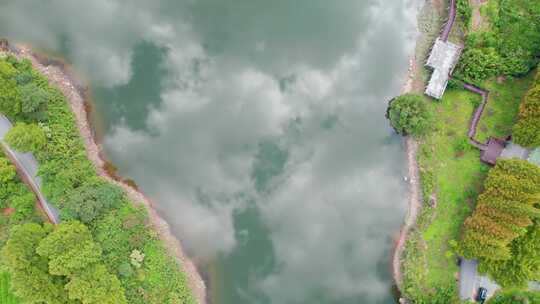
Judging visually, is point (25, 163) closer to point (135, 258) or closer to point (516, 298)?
point (135, 258)

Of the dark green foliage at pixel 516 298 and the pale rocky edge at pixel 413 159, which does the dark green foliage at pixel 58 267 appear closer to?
the pale rocky edge at pixel 413 159

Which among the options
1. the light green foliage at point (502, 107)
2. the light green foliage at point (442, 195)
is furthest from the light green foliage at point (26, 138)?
the light green foliage at point (502, 107)

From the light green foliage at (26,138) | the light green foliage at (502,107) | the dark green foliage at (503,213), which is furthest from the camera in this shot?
the light green foliage at (502,107)

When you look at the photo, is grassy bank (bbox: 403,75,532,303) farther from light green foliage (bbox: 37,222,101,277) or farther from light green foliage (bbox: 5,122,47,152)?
light green foliage (bbox: 5,122,47,152)

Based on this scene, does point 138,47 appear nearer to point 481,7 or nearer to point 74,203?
point 74,203

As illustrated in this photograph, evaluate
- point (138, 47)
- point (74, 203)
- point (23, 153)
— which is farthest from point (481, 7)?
point (23, 153)

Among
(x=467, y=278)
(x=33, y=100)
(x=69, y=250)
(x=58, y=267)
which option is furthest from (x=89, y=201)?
(x=467, y=278)

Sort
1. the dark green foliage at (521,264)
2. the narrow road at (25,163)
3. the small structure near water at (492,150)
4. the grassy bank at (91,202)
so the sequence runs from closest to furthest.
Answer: the dark green foliage at (521,264), the grassy bank at (91,202), the narrow road at (25,163), the small structure near water at (492,150)
